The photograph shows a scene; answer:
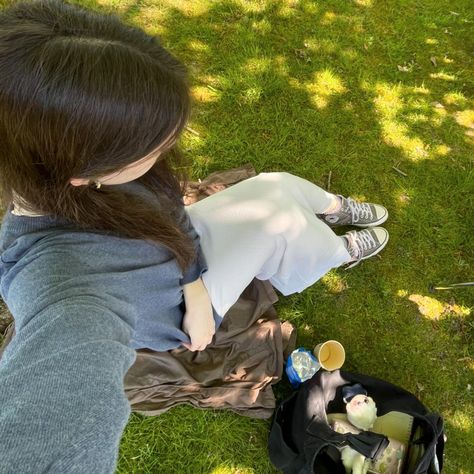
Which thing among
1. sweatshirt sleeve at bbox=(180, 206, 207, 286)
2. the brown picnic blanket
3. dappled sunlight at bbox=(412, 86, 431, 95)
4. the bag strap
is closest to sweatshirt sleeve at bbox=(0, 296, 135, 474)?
sweatshirt sleeve at bbox=(180, 206, 207, 286)

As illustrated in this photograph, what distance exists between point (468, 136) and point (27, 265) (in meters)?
3.58

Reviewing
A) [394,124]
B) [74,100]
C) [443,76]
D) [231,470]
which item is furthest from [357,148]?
[74,100]

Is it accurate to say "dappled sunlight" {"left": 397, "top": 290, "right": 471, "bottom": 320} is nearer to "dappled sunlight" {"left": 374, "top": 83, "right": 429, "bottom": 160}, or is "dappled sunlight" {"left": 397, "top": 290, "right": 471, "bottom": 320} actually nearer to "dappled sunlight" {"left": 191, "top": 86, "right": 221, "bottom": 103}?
"dappled sunlight" {"left": 374, "top": 83, "right": 429, "bottom": 160}

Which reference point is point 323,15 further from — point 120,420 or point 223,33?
point 120,420

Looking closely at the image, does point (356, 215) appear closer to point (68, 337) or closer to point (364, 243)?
point (364, 243)

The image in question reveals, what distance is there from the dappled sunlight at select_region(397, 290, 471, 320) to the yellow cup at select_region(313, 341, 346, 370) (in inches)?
27.3

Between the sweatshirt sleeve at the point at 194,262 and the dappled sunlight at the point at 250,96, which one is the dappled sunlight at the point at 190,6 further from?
the sweatshirt sleeve at the point at 194,262

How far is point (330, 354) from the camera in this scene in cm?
264

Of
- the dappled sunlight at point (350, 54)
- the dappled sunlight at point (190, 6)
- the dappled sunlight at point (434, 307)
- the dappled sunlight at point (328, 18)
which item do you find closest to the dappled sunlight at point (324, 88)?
the dappled sunlight at point (350, 54)

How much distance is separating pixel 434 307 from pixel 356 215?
0.86 meters

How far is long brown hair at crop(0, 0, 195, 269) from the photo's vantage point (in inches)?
39.8

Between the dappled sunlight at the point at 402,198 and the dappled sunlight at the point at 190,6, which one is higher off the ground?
the dappled sunlight at the point at 190,6

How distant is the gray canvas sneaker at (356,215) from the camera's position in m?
2.91

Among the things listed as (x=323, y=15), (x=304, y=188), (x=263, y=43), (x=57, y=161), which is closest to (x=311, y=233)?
(x=304, y=188)
